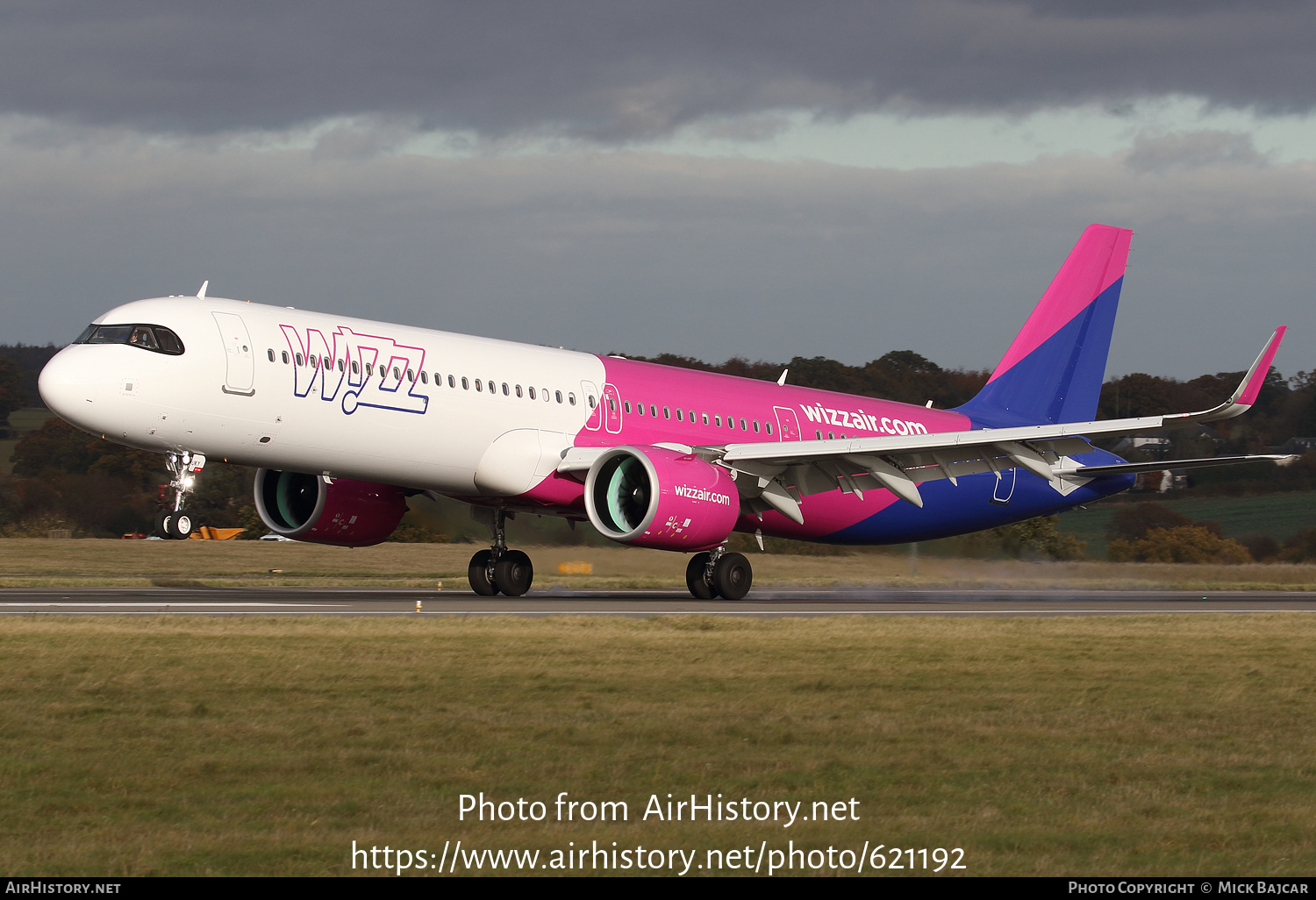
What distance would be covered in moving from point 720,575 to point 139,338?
38.2 feet

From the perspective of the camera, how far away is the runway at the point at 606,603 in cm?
2250

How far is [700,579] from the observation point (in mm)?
28656

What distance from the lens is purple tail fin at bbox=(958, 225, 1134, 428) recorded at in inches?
1389

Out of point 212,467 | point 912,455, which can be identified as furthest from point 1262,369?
point 212,467

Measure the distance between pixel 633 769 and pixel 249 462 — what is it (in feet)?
54.0

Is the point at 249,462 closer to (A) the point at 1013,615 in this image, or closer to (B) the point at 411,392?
(B) the point at 411,392

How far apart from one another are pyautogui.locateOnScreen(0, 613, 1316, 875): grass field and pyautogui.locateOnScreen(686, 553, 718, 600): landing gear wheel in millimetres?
10117

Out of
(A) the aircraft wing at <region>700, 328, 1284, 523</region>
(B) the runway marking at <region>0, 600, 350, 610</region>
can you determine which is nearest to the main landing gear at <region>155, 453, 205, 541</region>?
(B) the runway marking at <region>0, 600, 350, 610</region>

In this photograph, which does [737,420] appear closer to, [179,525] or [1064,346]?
[1064,346]

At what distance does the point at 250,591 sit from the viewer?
95.3ft

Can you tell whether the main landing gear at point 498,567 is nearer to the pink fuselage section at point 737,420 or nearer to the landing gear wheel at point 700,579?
the pink fuselage section at point 737,420

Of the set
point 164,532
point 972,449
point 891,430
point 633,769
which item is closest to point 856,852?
point 633,769

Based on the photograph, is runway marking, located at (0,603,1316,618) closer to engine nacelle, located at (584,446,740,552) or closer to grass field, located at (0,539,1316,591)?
engine nacelle, located at (584,446,740,552)

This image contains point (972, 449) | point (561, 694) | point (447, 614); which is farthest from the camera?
point (972, 449)
